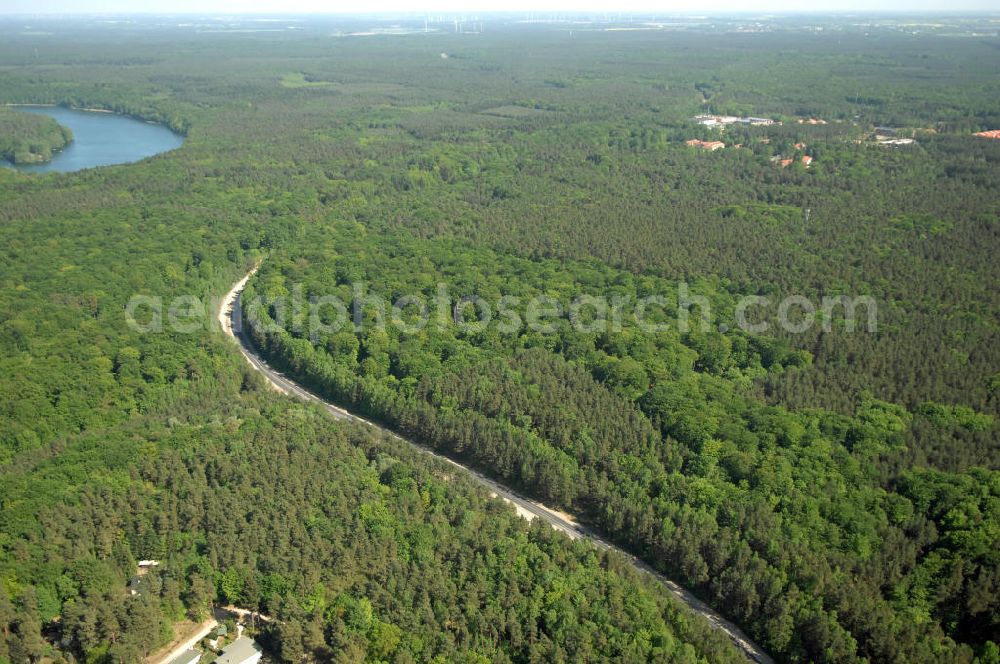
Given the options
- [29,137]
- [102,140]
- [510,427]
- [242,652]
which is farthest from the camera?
[102,140]

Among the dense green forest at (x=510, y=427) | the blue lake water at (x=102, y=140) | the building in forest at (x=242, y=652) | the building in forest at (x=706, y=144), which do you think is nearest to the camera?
the building in forest at (x=242, y=652)

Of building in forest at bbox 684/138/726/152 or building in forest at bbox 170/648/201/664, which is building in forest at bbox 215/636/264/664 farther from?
building in forest at bbox 684/138/726/152

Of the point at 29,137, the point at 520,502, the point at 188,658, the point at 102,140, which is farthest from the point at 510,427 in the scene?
the point at 102,140

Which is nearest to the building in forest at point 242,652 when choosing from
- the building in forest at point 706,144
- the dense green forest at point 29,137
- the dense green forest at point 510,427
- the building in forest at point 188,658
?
the dense green forest at point 510,427

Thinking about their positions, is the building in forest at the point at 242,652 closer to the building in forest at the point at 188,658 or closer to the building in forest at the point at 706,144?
the building in forest at the point at 188,658

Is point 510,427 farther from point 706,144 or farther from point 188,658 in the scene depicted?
point 706,144

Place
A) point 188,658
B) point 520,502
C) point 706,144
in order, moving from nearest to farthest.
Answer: point 188,658
point 520,502
point 706,144

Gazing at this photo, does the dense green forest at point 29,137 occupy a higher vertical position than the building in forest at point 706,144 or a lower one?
lower
